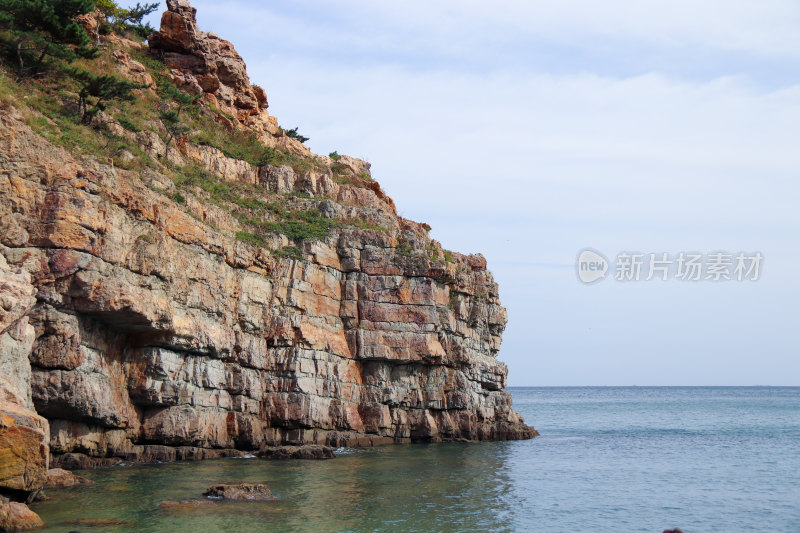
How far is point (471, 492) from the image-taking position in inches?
1180

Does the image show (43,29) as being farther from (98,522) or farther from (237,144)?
(98,522)

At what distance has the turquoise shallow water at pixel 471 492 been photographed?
23.3 meters

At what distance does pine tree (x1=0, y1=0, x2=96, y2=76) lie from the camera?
1503 inches

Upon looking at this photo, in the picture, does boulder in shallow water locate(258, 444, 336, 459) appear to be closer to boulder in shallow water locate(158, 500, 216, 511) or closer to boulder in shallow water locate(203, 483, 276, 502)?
boulder in shallow water locate(203, 483, 276, 502)

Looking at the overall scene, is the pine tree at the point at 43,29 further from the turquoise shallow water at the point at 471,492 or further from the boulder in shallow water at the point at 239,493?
the boulder in shallow water at the point at 239,493

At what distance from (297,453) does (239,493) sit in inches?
490

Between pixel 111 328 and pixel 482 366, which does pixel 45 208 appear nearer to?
pixel 111 328

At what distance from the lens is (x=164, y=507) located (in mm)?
23734

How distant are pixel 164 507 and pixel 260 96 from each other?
147 feet

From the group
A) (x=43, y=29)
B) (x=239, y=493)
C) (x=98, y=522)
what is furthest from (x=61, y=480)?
(x=43, y=29)

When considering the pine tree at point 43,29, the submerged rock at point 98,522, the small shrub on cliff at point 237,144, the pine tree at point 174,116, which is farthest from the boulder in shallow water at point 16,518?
the small shrub on cliff at point 237,144

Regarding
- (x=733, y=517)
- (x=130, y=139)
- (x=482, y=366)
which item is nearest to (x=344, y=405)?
(x=482, y=366)

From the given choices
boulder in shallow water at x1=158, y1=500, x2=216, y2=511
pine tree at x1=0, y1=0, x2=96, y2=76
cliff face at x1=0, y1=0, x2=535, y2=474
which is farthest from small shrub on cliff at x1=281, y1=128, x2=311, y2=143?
boulder in shallow water at x1=158, y1=500, x2=216, y2=511

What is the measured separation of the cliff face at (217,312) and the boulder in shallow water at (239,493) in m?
6.73
